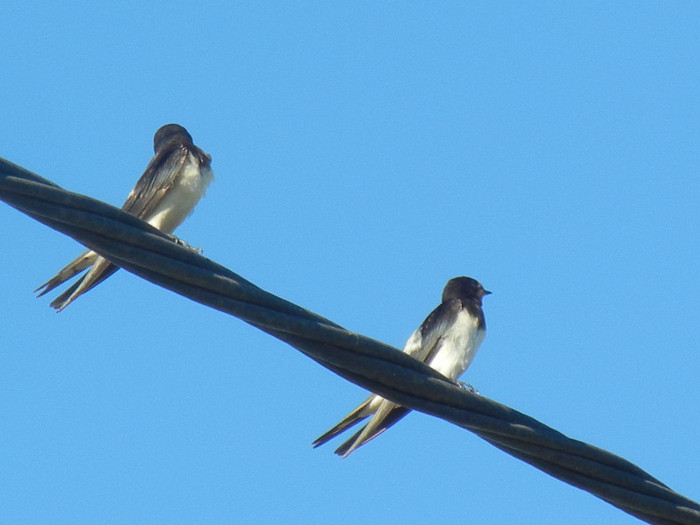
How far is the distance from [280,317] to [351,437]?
9.85 ft

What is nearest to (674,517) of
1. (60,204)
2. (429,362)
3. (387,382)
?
(387,382)

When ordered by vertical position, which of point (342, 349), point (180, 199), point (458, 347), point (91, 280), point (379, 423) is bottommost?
point (342, 349)

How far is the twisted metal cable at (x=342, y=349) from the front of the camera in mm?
2678

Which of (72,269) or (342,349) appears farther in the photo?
(72,269)

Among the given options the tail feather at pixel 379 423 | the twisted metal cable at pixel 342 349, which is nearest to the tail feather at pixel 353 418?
the tail feather at pixel 379 423

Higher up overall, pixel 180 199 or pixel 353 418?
pixel 180 199

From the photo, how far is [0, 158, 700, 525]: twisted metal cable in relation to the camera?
2678 millimetres

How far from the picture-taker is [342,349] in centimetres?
282

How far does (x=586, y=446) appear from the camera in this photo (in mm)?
2979

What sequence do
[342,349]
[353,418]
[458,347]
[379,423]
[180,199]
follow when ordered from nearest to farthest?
[342,349] → [379,423] → [353,418] → [180,199] → [458,347]

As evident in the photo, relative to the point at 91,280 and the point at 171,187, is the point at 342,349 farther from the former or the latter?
the point at 171,187

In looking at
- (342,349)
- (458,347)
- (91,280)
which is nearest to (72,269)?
(91,280)

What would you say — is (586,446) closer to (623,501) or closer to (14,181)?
(623,501)

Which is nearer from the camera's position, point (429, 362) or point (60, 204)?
point (60, 204)
